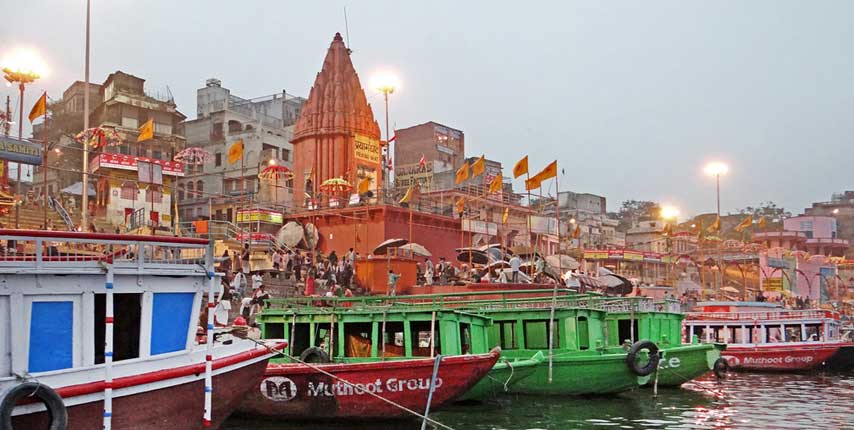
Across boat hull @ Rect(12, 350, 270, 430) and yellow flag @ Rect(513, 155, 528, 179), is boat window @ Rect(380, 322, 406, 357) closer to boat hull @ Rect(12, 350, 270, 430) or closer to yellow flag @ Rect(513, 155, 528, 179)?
boat hull @ Rect(12, 350, 270, 430)

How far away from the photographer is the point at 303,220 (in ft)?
143

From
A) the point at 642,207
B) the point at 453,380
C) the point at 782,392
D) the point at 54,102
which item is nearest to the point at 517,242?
the point at 782,392

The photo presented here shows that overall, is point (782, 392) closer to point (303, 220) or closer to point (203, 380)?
point (203, 380)

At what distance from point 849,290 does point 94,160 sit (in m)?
67.1

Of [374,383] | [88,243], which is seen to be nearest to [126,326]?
[88,243]

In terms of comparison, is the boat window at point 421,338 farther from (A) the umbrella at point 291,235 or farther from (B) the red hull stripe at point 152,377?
(A) the umbrella at point 291,235

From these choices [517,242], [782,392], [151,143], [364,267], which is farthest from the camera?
[517,242]

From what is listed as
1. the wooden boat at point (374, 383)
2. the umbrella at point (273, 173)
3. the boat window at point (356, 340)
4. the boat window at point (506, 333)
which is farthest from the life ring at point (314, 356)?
the umbrella at point (273, 173)

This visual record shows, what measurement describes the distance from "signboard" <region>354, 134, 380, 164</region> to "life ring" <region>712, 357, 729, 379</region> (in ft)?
82.2

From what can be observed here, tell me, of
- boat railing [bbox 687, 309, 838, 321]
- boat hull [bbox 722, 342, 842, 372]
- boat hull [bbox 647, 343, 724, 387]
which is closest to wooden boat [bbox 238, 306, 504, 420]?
boat hull [bbox 647, 343, 724, 387]

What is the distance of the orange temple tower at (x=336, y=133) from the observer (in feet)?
152

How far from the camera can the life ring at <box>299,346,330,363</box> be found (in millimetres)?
17125

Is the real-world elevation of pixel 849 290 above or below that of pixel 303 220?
below

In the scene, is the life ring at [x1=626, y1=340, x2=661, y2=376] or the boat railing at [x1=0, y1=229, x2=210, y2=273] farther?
the life ring at [x1=626, y1=340, x2=661, y2=376]
